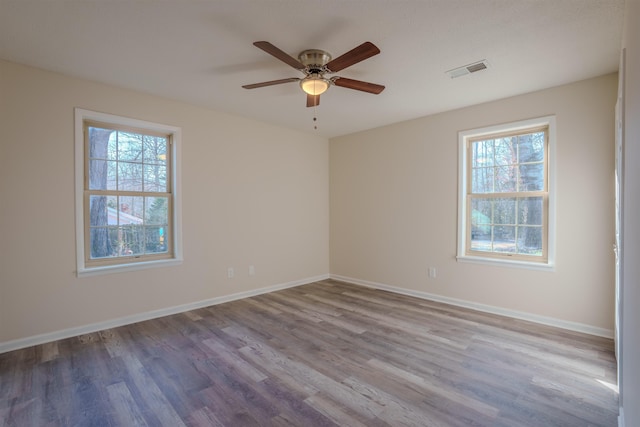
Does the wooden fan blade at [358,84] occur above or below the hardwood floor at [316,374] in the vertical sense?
above

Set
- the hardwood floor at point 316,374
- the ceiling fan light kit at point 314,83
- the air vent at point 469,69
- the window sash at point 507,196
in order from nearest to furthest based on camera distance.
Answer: the hardwood floor at point 316,374
the ceiling fan light kit at point 314,83
the air vent at point 469,69
the window sash at point 507,196

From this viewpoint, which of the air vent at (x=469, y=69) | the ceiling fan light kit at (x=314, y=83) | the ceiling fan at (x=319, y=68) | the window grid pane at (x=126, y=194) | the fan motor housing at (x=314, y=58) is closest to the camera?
the ceiling fan at (x=319, y=68)

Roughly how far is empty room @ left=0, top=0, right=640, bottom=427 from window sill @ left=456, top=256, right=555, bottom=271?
3cm

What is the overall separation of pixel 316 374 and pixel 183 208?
261 centimetres

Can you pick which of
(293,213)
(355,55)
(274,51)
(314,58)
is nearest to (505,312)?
(293,213)

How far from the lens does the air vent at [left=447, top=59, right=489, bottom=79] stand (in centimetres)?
284

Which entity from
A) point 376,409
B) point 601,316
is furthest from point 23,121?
point 601,316

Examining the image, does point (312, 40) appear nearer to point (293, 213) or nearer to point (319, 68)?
point (319, 68)

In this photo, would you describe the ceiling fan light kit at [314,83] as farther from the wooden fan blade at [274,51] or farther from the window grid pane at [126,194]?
the window grid pane at [126,194]

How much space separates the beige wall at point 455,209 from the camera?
122 inches

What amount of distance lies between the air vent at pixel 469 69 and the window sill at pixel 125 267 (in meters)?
3.72

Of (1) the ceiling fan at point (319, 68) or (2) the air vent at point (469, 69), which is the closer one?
(1) the ceiling fan at point (319, 68)

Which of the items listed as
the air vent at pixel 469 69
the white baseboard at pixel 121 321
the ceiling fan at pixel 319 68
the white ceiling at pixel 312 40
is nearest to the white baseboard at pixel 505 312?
the white baseboard at pixel 121 321

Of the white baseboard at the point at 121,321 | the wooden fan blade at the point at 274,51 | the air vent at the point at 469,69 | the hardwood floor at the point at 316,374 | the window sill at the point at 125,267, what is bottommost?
the hardwood floor at the point at 316,374
